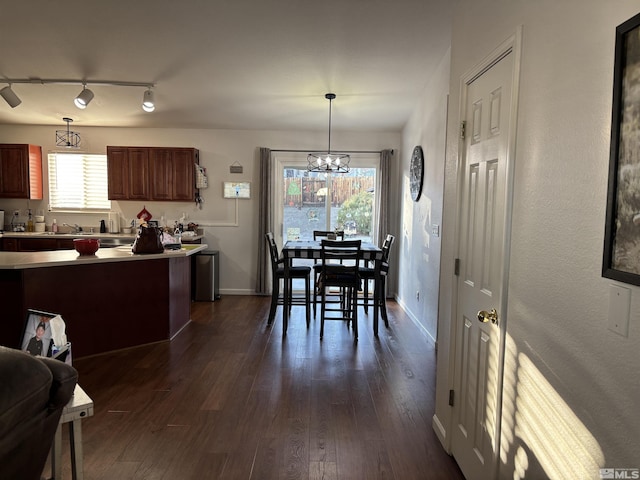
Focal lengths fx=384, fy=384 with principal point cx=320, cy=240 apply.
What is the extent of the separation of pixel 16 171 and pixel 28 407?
6.42 meters

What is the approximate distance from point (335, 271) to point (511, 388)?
2.66m

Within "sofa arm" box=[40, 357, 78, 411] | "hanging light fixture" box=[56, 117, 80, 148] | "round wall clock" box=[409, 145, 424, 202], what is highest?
"hanging light fixture" box=[56, 117, 80, 148]

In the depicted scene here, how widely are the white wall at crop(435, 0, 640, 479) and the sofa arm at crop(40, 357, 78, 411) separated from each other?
1.33 m

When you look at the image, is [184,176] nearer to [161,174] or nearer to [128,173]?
[161,174]

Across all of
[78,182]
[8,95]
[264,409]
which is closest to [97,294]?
[264,409]

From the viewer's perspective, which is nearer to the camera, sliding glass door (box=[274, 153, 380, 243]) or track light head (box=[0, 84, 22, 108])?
track light head (box=[0, 84, 22, 108])

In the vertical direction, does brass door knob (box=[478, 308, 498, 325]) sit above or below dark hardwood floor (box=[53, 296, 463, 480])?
above

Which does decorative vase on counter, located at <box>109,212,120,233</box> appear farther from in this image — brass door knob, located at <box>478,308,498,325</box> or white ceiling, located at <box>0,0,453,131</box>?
brass door knob, located at <box>478,308,498,325</box>

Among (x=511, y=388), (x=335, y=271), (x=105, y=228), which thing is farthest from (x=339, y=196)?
(x=511, y=388)

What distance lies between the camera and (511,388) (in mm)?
1517

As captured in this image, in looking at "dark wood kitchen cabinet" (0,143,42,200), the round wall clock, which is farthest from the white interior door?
"dark wood kitchen cabinet" (0,143,42,200)

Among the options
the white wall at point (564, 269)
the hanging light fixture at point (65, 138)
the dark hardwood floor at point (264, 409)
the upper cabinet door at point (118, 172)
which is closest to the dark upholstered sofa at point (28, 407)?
the dark hardwood floor at point (264, 409)

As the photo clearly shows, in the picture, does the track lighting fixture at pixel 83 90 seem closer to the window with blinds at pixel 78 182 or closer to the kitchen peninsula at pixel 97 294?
the kitchen peninsula at pixel 97 294

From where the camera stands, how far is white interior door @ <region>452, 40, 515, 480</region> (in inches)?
63.2
